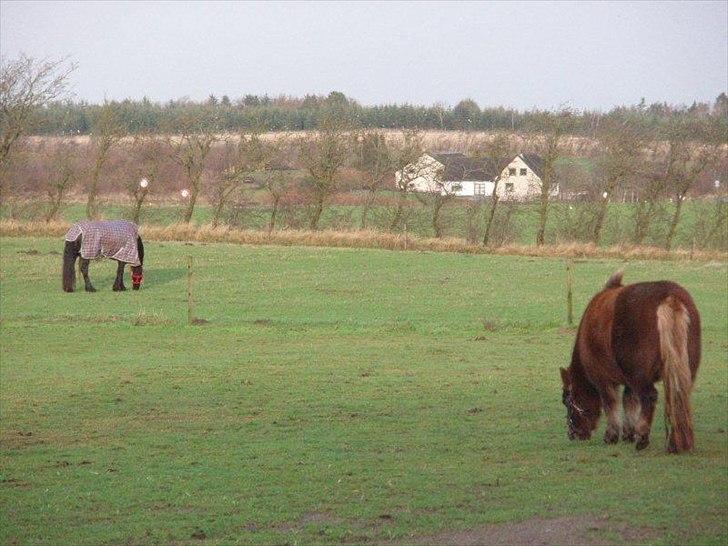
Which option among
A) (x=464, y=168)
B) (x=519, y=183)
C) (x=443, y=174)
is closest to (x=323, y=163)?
(x=443, y=174)

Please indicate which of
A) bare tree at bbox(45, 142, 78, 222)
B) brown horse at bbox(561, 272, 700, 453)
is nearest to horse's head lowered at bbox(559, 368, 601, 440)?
brown horse at bbox(561, 272, 700, 453)

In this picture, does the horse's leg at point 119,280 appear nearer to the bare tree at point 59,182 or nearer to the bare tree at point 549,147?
the bare tree at point 59,182

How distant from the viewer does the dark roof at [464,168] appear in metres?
46.5

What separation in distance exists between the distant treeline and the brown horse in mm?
35713

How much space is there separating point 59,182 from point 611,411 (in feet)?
128

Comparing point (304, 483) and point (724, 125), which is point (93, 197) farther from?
point (304, 483)

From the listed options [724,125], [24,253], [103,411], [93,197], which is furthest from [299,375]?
[724,125]

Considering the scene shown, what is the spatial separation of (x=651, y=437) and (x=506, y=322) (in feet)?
38.2

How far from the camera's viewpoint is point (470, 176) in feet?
161

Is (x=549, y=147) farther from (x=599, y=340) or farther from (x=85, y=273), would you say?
(x=599, y=340)

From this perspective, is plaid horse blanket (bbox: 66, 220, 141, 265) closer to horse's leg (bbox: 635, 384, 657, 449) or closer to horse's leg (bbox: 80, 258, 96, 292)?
horse's leg (bbox: 80, 258, 96, 292)

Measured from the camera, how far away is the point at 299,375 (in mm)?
14633

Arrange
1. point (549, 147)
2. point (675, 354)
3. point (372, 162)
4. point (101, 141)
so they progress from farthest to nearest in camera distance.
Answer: point (372, 162) < point (101, 141) < point (549, 147) < point (675, 354)

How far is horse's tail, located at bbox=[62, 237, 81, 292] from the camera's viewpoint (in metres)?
25.7
